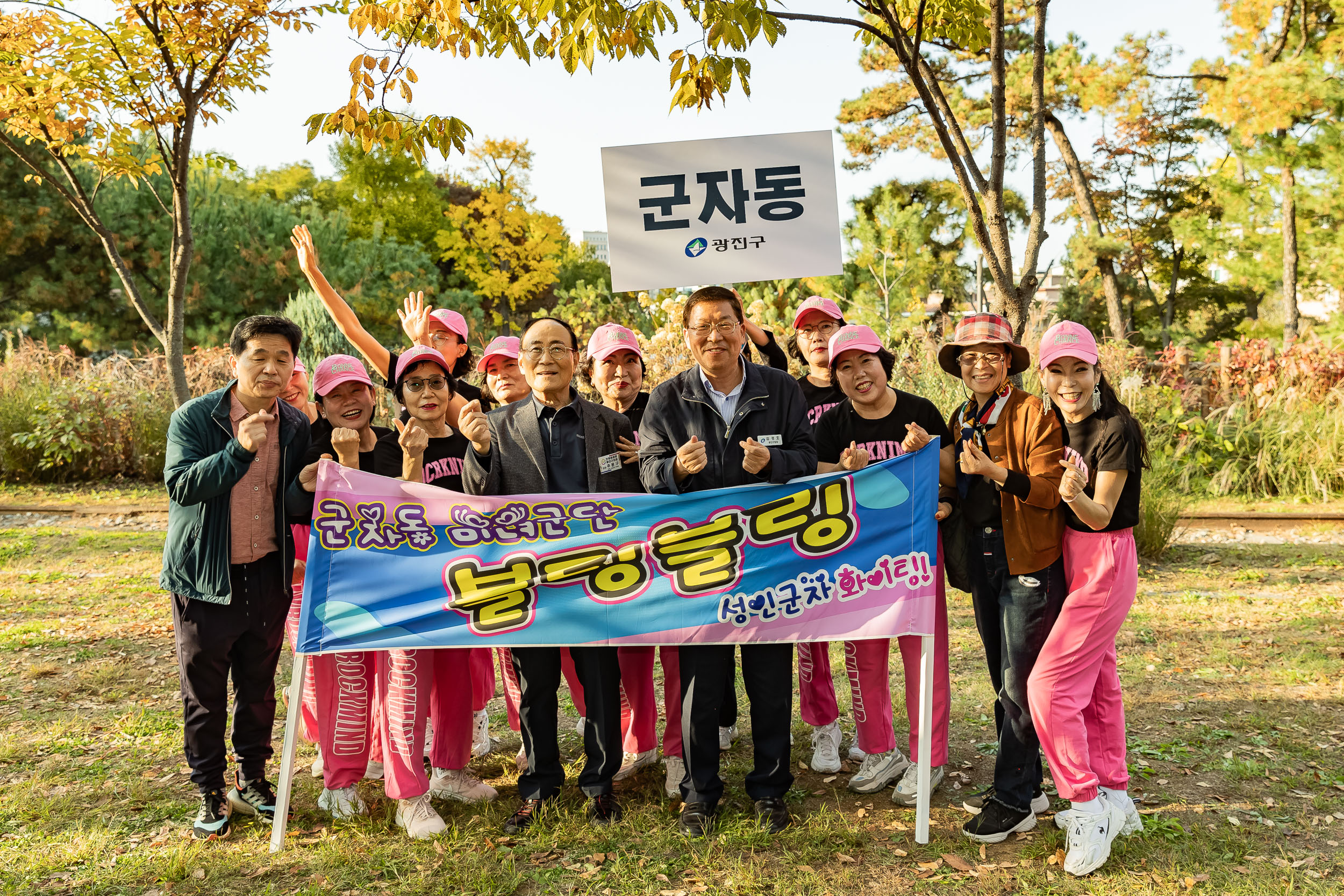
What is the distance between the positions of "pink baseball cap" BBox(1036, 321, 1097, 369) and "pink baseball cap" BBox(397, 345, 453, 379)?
2.69 m

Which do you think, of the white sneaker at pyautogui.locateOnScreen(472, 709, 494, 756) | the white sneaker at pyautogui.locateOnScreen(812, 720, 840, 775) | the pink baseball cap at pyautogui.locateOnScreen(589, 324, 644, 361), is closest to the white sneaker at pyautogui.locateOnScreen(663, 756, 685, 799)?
the white sneaker at pyautogui.locateOnScreen(812, 720, 840, 775)

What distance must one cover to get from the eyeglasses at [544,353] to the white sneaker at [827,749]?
7.66 feet

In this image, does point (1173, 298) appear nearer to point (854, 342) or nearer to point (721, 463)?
point (854, 342)

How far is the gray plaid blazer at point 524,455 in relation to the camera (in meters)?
4.17

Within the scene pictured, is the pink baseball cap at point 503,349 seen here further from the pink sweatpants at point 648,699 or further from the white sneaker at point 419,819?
the white sneaker at point 419,819

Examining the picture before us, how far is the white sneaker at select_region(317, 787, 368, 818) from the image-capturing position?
13.7ft

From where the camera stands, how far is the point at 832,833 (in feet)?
12.9

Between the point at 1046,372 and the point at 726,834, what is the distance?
2341 mm

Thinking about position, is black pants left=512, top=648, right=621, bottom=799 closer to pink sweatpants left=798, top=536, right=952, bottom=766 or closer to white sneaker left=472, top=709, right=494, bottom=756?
white sneaker left=472, top=709, right=494, bottom=756

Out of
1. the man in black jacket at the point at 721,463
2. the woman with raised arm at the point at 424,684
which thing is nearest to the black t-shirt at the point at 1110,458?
the man in black jacket at the point at 721,463

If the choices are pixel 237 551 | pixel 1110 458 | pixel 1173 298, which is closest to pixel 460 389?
pixel 237 551

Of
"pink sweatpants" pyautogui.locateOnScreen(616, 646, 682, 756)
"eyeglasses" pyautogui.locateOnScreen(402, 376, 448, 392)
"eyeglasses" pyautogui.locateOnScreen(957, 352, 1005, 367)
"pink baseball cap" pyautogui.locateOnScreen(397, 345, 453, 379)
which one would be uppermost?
"pink baseball cap" pyautogui.locateOnScreen(397, 345, 453, 379)

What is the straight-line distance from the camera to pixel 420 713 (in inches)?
162

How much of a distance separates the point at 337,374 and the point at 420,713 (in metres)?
1.61
